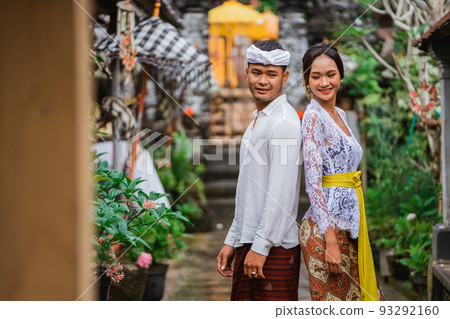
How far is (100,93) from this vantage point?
4.94 m

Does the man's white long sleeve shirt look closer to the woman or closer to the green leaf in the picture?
the woman

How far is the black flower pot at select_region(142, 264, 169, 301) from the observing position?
408 cm

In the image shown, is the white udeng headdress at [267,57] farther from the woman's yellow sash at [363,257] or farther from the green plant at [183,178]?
the green plant at [183,178]

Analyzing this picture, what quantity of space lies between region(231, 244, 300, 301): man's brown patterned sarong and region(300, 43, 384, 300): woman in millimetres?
75

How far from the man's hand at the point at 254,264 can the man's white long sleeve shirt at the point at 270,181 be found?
0.8 inches

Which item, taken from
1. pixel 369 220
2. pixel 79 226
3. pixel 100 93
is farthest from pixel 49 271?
Result: pixel 369 220

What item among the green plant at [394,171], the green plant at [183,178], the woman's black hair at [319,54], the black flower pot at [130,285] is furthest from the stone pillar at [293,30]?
the woman's black hair at [319,54]

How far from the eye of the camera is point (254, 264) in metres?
2.04

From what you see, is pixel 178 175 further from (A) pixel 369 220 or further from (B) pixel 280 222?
(B) pixel 280 222

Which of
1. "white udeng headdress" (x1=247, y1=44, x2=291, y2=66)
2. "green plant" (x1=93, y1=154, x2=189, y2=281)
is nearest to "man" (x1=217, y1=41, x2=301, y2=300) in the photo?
"white udeng headdress" (x1=247, y1=44, x2=291, y2=66)

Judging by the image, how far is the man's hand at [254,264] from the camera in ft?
6.68

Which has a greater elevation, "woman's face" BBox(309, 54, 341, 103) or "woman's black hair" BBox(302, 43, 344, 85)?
"woman's black hair" BBox(302, 43, 344, 85)

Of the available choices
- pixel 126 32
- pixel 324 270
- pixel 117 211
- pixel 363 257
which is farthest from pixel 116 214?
pixel 126 32

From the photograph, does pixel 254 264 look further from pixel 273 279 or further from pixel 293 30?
pixel 293 30
